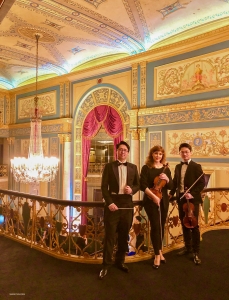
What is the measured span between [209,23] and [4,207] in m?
5.57

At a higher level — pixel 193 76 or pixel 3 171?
pixel 193 76

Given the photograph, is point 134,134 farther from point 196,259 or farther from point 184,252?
point 196,259

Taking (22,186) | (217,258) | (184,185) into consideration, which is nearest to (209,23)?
(184,185)

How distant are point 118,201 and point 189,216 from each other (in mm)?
839

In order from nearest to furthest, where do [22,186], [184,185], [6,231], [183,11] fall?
1. [184,185]
2. [6,231]
3. [183,11]
4. [22,186]

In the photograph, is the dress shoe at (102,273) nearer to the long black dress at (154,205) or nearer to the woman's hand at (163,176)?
the long black dress at (154,205)

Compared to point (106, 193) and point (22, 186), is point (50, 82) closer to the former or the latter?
point (22, 186)

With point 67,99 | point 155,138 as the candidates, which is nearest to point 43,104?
point 67,99

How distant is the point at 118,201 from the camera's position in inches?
102

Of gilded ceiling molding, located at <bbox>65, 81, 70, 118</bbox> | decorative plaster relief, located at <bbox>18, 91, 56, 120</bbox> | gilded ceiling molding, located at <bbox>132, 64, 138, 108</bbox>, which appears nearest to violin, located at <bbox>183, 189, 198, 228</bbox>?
gilded ceiling molding, located at <bbox>132, 64, 138, 108</bbox>

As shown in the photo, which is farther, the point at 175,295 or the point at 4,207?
the point at 4,207

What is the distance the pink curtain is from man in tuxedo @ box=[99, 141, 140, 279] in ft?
15.8

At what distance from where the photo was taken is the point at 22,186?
Answer: 32.0 ft

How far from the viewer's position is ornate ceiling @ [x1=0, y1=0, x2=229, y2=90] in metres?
5.13
